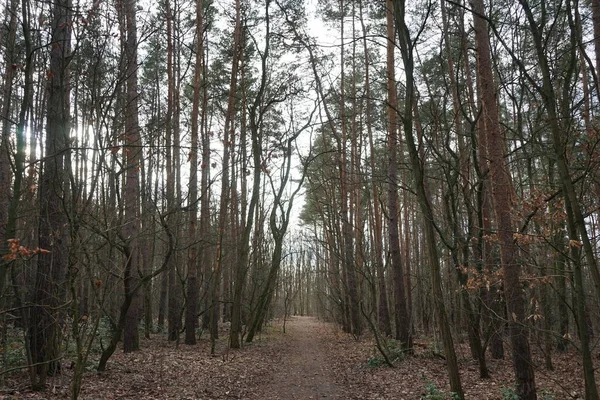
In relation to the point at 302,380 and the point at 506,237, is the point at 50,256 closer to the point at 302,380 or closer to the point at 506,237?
the point at 302,380

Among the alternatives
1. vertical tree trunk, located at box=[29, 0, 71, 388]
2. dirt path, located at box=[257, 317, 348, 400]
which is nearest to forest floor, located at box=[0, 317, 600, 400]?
dirt path, located at box=[257, 317, 348, 400]

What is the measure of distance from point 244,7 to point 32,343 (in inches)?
402

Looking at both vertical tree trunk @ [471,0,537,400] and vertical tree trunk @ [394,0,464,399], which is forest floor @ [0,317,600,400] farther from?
vertical tree trunk @ [394,0,464,399]

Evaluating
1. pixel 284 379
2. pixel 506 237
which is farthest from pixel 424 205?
pixel 284 379

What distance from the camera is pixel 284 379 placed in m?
8.18

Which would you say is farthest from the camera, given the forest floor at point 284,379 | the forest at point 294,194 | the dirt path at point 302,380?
the dirt path at point 302,380

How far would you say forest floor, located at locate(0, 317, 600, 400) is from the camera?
6281mm

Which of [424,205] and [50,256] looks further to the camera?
[50,256]

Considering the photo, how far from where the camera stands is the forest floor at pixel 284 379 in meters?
6.28

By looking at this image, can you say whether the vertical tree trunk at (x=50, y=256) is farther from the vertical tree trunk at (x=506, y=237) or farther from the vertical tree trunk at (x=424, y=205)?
the vertical tree trunk at (x=506, y=237)

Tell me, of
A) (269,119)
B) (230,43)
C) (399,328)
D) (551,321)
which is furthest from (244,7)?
(551,321)

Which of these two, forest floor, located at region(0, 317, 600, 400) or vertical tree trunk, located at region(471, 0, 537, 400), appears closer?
vertical tree trunk, located at region(471, 0, 537, 400)

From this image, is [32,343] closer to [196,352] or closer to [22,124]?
[22,124]

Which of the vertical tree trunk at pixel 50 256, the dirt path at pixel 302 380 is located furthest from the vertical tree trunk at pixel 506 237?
the vertical tree trunk at pixel 50 256
